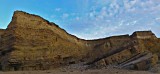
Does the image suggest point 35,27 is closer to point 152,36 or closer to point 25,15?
point 25,15

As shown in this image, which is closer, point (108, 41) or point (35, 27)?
point (35, 27)

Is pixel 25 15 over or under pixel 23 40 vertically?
over

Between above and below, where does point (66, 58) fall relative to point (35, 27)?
below

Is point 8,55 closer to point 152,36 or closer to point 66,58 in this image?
point 66,58

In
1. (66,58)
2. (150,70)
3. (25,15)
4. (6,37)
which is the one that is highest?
(25,15)

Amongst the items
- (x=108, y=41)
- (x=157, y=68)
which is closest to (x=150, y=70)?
(x=157, y=68)

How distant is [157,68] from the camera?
19.5 metres

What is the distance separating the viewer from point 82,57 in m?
38.5

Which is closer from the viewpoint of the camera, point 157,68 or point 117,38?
point 157,68

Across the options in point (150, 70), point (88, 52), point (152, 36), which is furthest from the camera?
point (88, 52)

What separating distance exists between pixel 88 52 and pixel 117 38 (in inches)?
198

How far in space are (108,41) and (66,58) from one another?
32.8ft

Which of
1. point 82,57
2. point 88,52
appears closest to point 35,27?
point 82,57

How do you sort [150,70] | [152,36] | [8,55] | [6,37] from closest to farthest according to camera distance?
[150,70] → [8,55] → [6,37] → [152,36]
